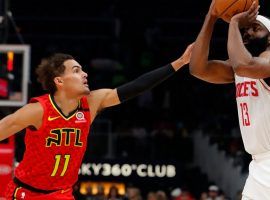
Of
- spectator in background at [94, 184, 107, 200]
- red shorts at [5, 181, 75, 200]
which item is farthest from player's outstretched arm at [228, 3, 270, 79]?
spectator in background at [94, 184, 107, 200]

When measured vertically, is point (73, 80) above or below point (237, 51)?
below

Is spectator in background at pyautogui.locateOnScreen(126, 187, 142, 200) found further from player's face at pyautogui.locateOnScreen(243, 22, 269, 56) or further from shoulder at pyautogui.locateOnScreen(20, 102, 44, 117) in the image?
player's face at pyautogui.locateOnScreen(243, 22, 269, 56)


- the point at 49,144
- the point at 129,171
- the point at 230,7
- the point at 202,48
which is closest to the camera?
the point at 230,7

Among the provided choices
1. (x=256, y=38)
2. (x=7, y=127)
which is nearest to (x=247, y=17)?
(x=256, y=38)

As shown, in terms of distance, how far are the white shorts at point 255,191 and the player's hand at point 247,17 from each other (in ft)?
3.28

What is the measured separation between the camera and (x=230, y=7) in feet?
15.8

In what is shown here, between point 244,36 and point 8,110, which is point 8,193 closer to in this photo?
point 244,36

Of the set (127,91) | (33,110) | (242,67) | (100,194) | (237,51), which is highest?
(237,51)

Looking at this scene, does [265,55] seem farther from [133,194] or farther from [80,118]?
[133,194]

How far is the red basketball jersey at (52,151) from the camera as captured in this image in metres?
5.12

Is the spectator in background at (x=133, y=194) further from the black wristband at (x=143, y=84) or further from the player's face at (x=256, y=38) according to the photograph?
the player's face at (x=256, y=38)

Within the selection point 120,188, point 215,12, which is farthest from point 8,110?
point 215,12

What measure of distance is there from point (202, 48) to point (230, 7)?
1.19ft

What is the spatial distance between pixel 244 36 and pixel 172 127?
10.7 meters
